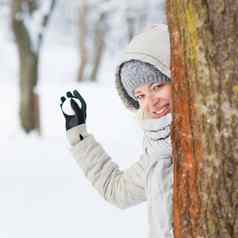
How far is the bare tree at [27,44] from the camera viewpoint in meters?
14.9

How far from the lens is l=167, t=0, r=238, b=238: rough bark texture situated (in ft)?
6.79

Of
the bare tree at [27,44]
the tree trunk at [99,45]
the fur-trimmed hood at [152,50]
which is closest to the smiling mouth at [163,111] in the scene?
the fur-trimmed hood at [152,50]

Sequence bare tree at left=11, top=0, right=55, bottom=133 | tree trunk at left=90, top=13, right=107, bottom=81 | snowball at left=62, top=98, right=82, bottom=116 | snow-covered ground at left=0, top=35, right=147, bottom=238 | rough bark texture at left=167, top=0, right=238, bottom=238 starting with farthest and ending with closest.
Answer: tree trunk at left=90, top=13, right=107, bottom=81
bare tree at left=11, top=0, right=55, bottom=133
snow-covered ground at left=0, top=35, right=147, bottom=238
snowball at left=62, top=98, right=82, bottom=116
rough bark texture at left=167, top=0, right=238, bottom=238

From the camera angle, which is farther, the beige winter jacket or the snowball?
the snowball

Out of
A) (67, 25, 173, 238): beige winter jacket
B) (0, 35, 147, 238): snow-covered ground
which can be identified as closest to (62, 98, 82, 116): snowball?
(67, 25, 173, 238): beige winter jacket

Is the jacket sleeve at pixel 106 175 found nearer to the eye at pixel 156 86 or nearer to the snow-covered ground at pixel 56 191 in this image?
the eye at pixel 156 86

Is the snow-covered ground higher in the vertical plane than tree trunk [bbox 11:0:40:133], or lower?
lower

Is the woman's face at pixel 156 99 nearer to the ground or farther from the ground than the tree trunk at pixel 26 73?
nearer to the ground

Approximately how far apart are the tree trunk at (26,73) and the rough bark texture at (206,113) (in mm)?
12823

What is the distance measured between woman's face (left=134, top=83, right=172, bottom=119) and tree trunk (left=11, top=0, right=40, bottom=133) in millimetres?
12484

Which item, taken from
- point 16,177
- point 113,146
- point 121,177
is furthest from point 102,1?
point 121,177

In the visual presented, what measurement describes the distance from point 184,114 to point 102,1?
3108 centimetres

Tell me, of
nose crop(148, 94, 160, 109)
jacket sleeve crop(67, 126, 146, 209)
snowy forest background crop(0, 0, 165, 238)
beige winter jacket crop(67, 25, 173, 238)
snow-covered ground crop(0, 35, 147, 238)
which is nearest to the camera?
beige winter jacket crop(67, 25, 173, 238)

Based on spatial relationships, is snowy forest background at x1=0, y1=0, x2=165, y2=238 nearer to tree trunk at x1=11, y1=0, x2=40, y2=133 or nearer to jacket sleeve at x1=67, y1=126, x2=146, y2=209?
tree trunk at x1=11, y1=0, x2=40, y2=133
